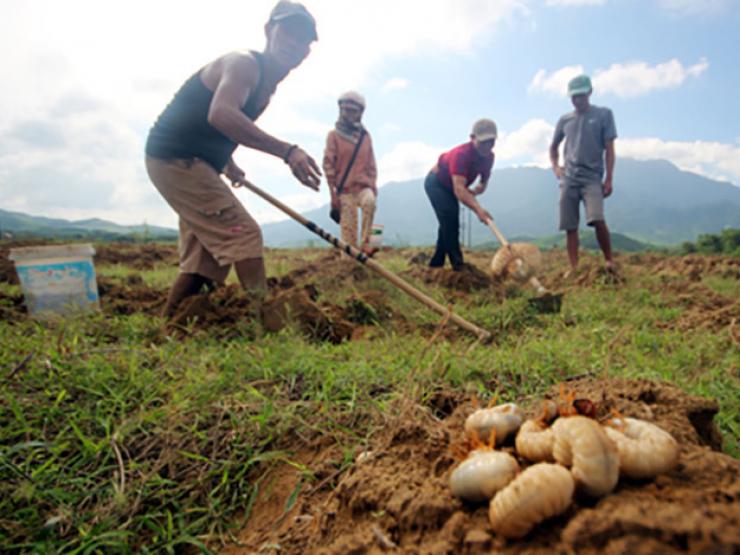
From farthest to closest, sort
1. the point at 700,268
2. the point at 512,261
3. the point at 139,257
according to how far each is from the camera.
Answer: the point at 139,257
the point at 700,268
the point at 512,261

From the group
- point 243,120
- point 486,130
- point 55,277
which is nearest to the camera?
point 243,120

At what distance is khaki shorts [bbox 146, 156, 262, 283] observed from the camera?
122 inches

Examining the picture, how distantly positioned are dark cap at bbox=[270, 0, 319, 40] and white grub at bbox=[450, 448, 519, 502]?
2.96 m

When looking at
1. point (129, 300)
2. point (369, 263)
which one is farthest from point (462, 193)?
point (129, 300)

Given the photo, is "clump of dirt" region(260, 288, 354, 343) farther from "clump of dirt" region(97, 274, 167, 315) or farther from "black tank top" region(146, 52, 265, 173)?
"clump of dirt" region(97, 274, 167, 315)

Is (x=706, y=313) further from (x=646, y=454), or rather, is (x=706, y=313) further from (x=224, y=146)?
(x=224, y=146)

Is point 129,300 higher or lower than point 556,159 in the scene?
lower

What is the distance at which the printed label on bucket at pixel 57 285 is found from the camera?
353 cm

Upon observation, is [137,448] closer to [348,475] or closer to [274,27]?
[348,475]

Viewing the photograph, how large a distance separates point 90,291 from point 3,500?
2717 mm

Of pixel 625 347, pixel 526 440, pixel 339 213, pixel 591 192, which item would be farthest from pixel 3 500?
pixel 591 192

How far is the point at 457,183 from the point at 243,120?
126 inches

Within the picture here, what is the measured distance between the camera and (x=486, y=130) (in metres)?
5.17

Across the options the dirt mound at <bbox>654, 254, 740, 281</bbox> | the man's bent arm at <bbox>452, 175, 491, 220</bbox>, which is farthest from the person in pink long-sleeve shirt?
the dirt mound at <bbox>654, 254, 740, 281</bbox>
